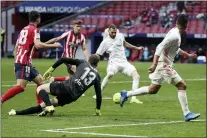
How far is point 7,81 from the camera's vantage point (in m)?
28.9

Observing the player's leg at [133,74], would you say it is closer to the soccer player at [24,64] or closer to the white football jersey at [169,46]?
the soccer player at [24,64]

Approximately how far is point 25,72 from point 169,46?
144 inches

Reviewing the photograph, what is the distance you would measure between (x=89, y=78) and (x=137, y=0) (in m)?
39.7

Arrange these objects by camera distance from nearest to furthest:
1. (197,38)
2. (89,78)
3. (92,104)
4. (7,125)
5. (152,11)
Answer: (7,125), (89,78), (92,104), (197,38), (152,11)

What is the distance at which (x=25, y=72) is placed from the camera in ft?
55.2

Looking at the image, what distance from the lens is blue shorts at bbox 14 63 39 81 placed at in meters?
16.8

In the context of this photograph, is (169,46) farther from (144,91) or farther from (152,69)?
(144,91)

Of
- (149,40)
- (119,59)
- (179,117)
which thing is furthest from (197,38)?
(179,117)

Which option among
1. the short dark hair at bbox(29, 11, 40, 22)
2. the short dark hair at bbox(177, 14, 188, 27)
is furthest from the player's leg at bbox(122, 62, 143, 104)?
the short dark hair at bbox(177, 14, 188, 27)

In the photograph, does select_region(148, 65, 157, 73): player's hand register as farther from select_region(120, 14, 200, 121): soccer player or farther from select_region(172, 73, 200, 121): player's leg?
select_region(172, 73, 200, 121): player's leg

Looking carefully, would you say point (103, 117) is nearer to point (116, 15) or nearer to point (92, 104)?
point (92, 104)

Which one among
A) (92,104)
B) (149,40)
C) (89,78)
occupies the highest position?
(89,78)

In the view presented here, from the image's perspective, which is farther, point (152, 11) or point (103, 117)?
point (152, 11)

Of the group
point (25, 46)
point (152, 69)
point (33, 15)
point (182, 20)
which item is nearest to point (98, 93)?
point (152, 69)
